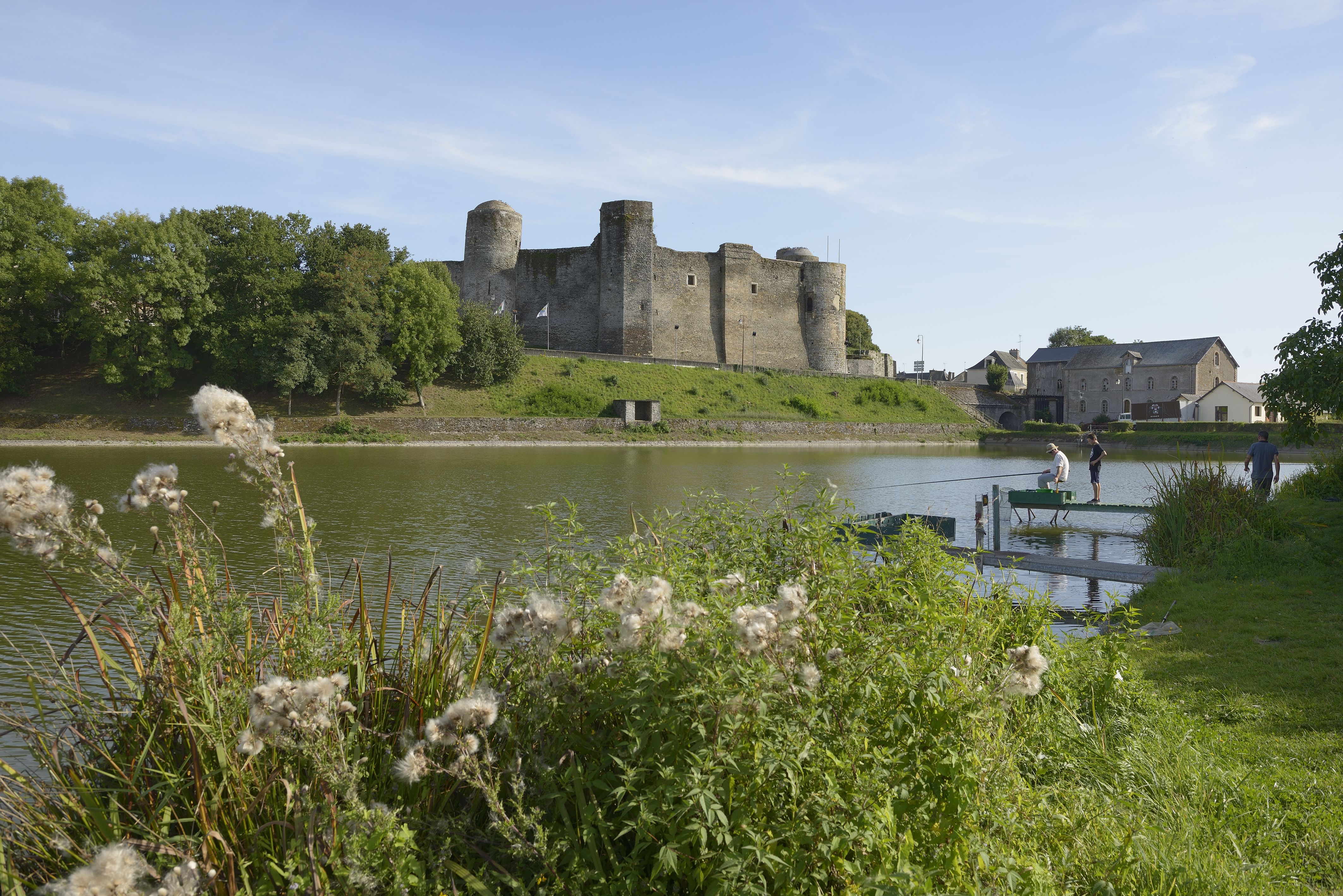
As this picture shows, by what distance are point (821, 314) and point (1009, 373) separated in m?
34.8

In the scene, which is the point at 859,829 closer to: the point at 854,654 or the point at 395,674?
the point at 854,654

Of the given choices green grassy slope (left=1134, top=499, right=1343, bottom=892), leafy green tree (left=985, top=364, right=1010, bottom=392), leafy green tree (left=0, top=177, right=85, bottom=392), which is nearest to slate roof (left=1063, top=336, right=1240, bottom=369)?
leafy green tree (left=985, top=364, right=1010, bottom=392)

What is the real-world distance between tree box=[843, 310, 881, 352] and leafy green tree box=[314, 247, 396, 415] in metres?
50.1

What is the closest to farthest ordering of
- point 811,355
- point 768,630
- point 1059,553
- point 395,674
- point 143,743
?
1. point 768,630
2. point 143,743
3. point 395,674
4. point 1059,553
5. point 811,355

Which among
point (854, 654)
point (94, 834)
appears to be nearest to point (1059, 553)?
point (854, 654)

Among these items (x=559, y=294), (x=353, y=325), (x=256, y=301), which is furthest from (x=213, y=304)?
(x=559, y=294)

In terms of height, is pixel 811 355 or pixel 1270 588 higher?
pixel 811 355

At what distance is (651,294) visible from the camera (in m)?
52.8

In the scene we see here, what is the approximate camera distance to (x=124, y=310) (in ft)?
125

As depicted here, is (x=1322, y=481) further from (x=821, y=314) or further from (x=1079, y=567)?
(x=821, y=314)

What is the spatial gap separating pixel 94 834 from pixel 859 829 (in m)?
2.28

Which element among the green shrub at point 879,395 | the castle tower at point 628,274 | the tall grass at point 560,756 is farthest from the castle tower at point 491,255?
the tall grass at point 560,756

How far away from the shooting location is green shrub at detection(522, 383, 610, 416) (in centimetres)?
4397

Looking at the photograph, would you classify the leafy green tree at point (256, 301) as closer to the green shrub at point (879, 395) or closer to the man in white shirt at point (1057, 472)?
the man in white shirt at point (1057, 472)
